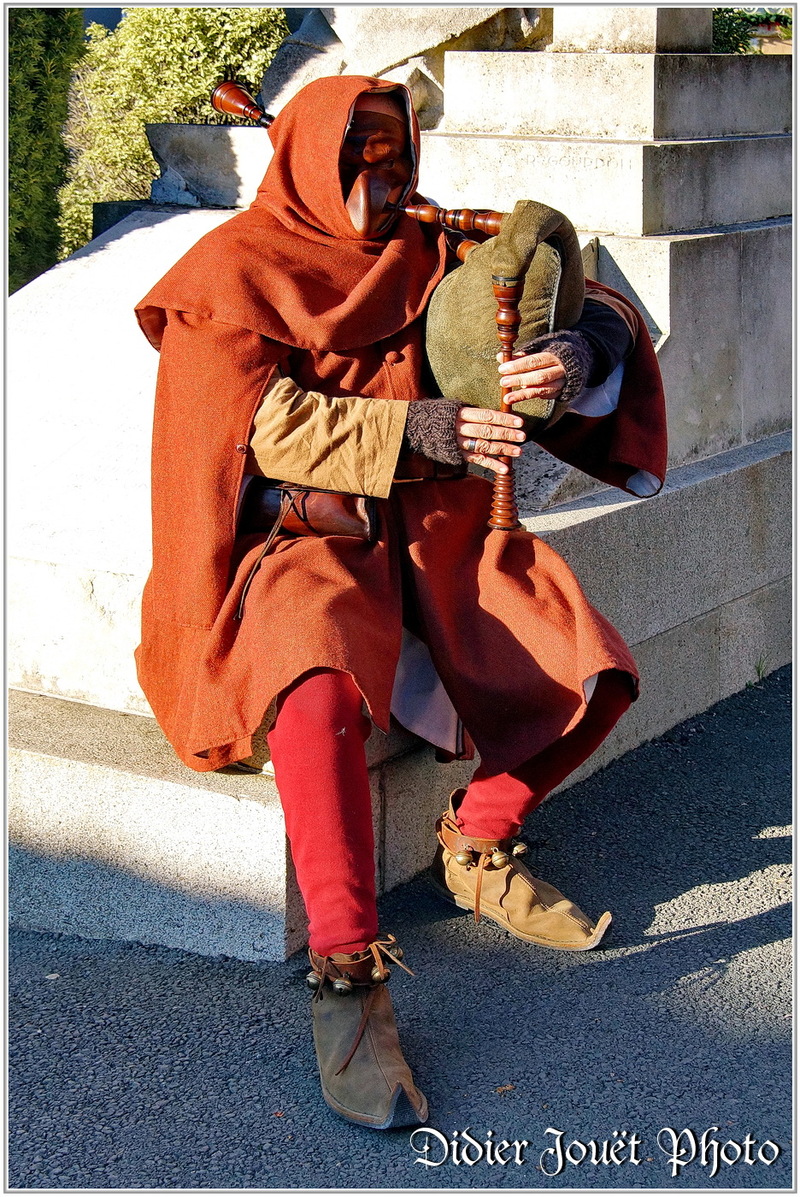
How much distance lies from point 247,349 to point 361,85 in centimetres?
64

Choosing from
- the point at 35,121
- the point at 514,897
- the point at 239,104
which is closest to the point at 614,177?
the point at 239,104

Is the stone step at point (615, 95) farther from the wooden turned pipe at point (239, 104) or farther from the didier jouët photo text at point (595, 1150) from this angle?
the didier jouët photo text at point (595, 1150)

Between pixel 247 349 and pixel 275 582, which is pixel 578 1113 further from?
pixel 247 349

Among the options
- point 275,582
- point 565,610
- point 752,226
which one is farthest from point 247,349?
point 752,226

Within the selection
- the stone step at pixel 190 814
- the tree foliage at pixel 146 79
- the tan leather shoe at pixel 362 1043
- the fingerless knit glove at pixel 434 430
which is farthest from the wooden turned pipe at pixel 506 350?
the tree foliage at pixel 146 79

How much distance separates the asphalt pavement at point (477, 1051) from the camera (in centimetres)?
231

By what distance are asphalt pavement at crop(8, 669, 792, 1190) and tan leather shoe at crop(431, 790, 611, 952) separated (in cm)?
4

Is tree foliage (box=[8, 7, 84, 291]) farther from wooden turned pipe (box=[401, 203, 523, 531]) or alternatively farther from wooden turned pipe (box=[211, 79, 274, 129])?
wooden turned pipe (box=[401, 203, 523, 531])

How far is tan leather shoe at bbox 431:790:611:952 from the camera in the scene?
2912 mm

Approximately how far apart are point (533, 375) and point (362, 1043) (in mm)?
1313

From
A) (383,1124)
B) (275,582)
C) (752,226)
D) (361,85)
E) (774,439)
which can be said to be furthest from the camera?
(774,439)

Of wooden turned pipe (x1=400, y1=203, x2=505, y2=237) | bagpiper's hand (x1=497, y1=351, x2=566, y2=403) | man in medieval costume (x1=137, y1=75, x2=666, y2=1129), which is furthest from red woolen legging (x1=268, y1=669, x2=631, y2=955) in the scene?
wooden turned pipe (x1=400, y1=203, x2=505, y2=237)

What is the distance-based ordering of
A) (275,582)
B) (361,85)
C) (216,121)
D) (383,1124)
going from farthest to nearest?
(216,121), (361,85), (275,582), (383,1124)

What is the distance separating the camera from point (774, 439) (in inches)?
179
